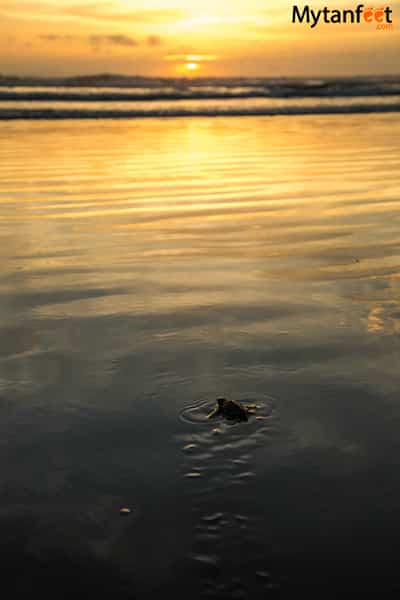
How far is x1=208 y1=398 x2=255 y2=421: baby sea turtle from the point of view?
325 centimetres

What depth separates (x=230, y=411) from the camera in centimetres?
326

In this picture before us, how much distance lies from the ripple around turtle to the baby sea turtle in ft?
0.08

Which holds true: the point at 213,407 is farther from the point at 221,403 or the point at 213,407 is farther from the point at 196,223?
the point at 196,223

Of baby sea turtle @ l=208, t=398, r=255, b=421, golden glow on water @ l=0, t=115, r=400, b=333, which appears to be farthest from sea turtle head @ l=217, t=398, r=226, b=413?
golden glow on water @ l=0, t=115, r=400, b=333

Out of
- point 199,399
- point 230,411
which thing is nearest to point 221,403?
point 230,411

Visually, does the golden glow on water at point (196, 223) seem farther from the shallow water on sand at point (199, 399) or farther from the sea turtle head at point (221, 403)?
the sea turtle head at point (221, 403)

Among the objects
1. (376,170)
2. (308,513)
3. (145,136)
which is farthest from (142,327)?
(145,136)

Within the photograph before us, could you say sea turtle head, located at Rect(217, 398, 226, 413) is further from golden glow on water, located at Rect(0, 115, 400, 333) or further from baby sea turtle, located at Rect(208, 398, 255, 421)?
golden glow on water, located at Rect(0, 115, 400, 333)

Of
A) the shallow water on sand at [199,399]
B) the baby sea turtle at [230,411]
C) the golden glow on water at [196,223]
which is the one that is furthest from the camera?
the golden glow on water at [196,223]

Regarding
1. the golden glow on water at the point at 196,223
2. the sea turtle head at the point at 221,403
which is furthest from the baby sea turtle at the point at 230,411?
the golden glow on water at the point at 196,223

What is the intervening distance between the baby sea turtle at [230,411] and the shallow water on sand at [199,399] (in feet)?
0.16

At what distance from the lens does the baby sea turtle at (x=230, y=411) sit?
128 inches

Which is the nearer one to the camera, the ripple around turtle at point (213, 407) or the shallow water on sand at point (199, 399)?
the shallow water on sand at point (199, 399)

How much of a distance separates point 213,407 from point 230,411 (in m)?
0.14
